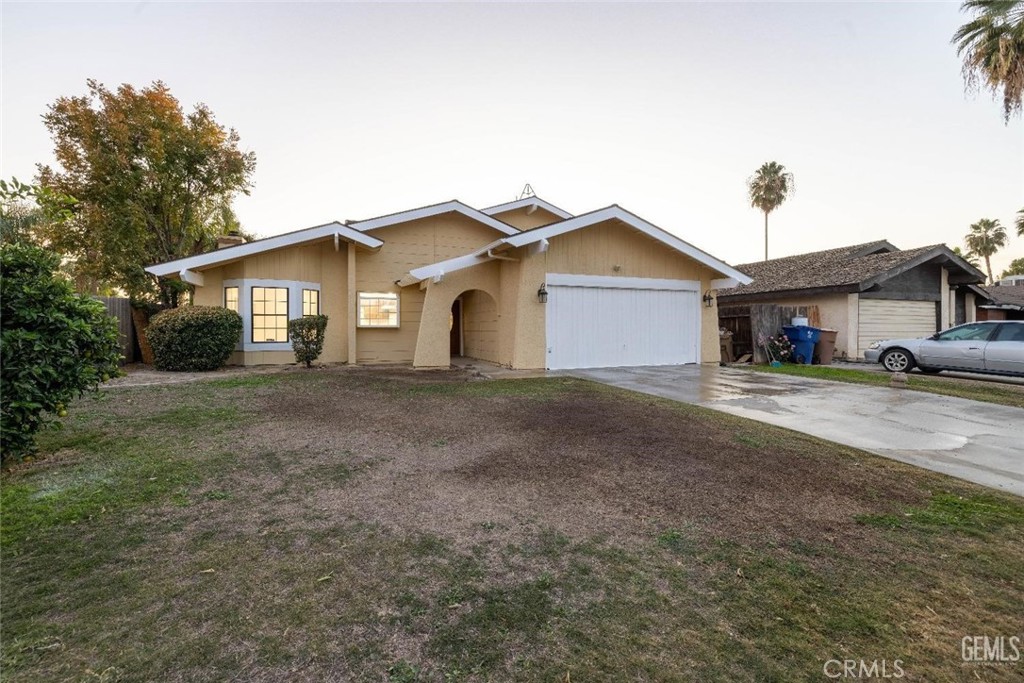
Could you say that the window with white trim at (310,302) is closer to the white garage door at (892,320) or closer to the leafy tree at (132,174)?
the leafy tree at (132,174)

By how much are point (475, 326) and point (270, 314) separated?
20.5 ft

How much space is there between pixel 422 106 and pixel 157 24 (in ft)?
21.9

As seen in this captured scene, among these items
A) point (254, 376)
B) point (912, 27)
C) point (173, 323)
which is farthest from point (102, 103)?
point (912, 27)

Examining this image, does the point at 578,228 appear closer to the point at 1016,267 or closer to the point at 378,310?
the point at 378,310

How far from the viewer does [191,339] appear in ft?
36.4

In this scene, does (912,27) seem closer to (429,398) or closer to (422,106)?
(422,106)

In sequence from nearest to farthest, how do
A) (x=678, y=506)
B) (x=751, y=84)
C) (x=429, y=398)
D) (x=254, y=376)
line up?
(x=678, y=506), (x=429, y=398), (x=254, y=376), (x=751, y=84)

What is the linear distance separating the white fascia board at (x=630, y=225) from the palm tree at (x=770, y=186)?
30.7 meters

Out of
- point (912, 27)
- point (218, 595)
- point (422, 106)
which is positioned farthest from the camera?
point (422, 106)

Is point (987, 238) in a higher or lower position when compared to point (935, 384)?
higher

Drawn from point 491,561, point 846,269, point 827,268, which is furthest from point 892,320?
point 491,561

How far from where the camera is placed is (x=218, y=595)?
221cm

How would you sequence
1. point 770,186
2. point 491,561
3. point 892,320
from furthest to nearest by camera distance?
point 770,186, point 892,320, point 491,561

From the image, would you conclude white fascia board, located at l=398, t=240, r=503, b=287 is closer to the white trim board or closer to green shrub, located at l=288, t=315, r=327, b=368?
the white trim board
